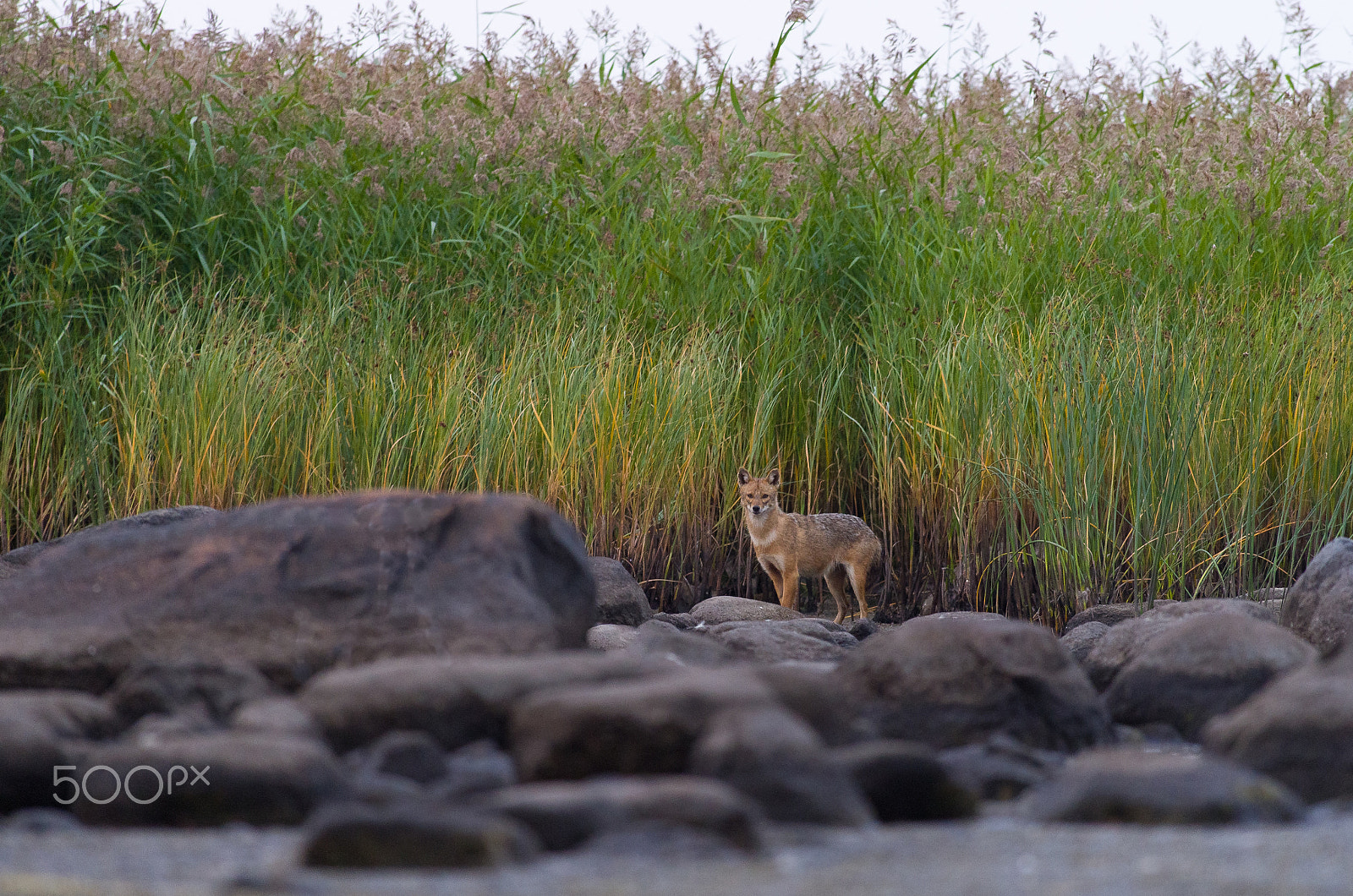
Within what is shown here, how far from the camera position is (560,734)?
2646 millimetres

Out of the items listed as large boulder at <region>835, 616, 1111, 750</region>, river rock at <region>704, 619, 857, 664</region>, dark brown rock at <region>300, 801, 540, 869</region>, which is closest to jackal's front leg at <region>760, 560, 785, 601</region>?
river rock at <region>704, 619, 857, 664</region>

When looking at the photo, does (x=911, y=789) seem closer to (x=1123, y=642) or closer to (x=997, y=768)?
(x=997, y=768)

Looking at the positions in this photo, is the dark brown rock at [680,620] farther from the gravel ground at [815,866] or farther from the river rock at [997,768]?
the gravel ground at [815,866]

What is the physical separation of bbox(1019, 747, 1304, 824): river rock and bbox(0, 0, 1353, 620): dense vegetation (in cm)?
300

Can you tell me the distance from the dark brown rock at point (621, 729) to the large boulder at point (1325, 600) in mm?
2869

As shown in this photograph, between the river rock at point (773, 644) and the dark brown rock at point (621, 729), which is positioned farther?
the river rock at point (773, 644)

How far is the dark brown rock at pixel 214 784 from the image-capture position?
2518 mm

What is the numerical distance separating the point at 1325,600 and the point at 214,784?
3.86 m

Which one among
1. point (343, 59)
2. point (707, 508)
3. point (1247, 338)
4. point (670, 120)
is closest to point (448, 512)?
point (707, 508)

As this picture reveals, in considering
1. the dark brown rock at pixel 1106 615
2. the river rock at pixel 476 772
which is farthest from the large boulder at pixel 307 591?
the dark brown rock at pixel 1106 615

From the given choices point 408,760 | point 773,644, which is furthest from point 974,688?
point 408,760

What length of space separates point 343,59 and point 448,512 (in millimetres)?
6180

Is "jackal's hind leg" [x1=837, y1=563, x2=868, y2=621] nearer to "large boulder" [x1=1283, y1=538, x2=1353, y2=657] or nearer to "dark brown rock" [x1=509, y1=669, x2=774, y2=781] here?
"large boulder" [x1=1283, y1=538, x2=1353, y2=657]

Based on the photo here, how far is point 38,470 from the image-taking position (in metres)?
6.37
